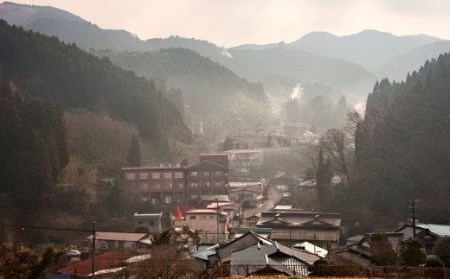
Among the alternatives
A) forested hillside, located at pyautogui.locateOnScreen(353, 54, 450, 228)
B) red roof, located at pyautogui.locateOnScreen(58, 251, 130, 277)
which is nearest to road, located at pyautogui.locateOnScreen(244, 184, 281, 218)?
forested hillside, located at pyautogui.locateOnScreen(353, 54, 450, 228)

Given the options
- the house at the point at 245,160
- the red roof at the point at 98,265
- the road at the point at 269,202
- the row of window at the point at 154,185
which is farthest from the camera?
the house at the point at 245,160

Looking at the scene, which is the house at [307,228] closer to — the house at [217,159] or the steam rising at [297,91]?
the house at [217,159]

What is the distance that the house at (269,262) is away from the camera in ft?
53.5

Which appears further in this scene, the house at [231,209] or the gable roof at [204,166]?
the gable roof at [204,166]

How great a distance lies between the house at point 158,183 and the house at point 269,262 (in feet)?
77.5

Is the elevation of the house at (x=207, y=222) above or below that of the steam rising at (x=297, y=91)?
below

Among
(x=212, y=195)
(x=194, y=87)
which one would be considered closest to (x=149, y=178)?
(x=212, y=195)

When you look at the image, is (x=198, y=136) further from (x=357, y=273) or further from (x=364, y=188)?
(x=357, y=273)

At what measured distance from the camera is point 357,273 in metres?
15.4

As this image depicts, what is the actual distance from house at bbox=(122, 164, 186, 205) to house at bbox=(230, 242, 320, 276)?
2361 cm

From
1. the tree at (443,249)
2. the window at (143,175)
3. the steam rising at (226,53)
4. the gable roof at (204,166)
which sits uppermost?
the steam rising at (226,53)

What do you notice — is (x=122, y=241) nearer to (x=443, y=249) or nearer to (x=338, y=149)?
(x=443, y=249)

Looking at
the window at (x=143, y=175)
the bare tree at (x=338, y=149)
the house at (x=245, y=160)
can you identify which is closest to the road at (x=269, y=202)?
the bare tree at (x=338, y=149)

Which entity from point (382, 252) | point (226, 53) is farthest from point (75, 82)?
point (226, 53)
